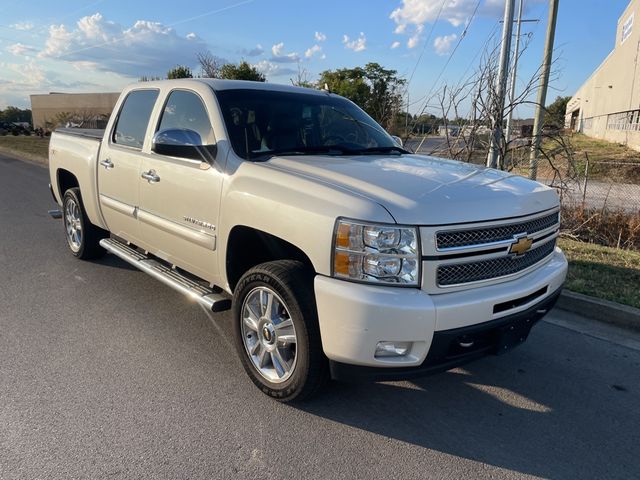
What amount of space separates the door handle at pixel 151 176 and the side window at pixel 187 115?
42 cm

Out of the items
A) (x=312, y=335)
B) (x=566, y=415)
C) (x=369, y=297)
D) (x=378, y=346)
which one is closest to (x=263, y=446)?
(x=312, y=335)

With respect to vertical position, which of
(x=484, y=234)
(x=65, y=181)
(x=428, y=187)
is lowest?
(x=65, y=181)

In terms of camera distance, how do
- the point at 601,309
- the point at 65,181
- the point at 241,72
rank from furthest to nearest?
the point at 241,72 < the point at 65,181 < the point at 601,309

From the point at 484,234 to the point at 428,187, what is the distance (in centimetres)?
41

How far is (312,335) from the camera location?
2.88 metres

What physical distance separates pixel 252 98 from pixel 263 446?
2.58 m

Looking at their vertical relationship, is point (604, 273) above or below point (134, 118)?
below

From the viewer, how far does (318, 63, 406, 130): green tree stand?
11.2 meters

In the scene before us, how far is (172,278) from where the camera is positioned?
4188mm

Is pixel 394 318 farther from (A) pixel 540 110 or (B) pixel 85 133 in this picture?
(A) pixel 540 110

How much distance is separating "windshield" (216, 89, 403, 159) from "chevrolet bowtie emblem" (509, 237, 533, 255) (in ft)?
4.98

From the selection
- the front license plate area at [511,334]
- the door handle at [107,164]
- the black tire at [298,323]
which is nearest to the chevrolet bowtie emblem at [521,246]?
the front license plate area at [511,334]

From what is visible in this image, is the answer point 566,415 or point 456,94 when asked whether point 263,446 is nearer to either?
point 566,415

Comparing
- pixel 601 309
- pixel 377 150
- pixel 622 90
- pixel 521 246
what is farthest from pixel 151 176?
pixel 622 90
